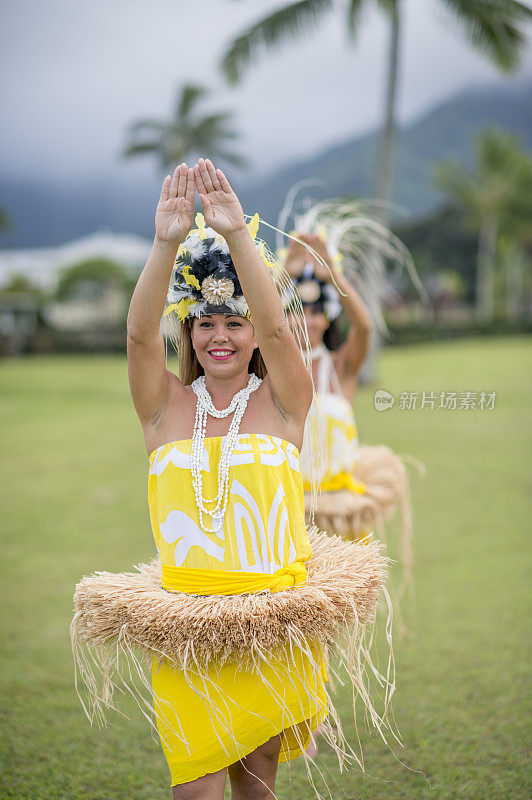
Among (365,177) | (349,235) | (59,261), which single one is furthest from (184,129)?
(365,177)

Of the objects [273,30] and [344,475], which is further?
[273,30]

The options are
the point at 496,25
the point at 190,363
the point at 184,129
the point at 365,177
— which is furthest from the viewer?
the point at 365,177

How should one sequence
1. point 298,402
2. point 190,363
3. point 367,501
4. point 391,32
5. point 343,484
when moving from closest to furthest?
point 298,402 → point 190,363 → point 367,501 → point 343,484 → point 391,32

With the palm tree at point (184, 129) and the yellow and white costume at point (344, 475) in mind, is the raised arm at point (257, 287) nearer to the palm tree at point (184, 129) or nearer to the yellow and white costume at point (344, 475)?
the yellow and white costume at point (344, 475)

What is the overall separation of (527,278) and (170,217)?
219ft

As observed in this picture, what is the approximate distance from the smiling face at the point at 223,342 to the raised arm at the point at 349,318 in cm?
119

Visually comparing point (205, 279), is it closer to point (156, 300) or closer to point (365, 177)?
point (156, 300)

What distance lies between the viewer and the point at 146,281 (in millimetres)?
1935

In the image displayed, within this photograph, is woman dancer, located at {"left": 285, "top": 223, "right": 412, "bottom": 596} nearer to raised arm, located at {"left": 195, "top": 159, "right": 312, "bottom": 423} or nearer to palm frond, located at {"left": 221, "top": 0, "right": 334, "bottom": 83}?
raised arm, located at {"left": 195, "top": 159, "right": 312, "bottom": 423}

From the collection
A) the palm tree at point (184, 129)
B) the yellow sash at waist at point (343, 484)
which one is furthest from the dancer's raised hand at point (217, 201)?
the palm tree at point (184, 129)

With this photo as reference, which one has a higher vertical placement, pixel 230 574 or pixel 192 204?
pixel 192 204

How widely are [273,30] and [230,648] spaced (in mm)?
15749

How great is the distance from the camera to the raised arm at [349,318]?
325 cm

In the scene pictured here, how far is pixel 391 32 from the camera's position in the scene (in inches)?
645
